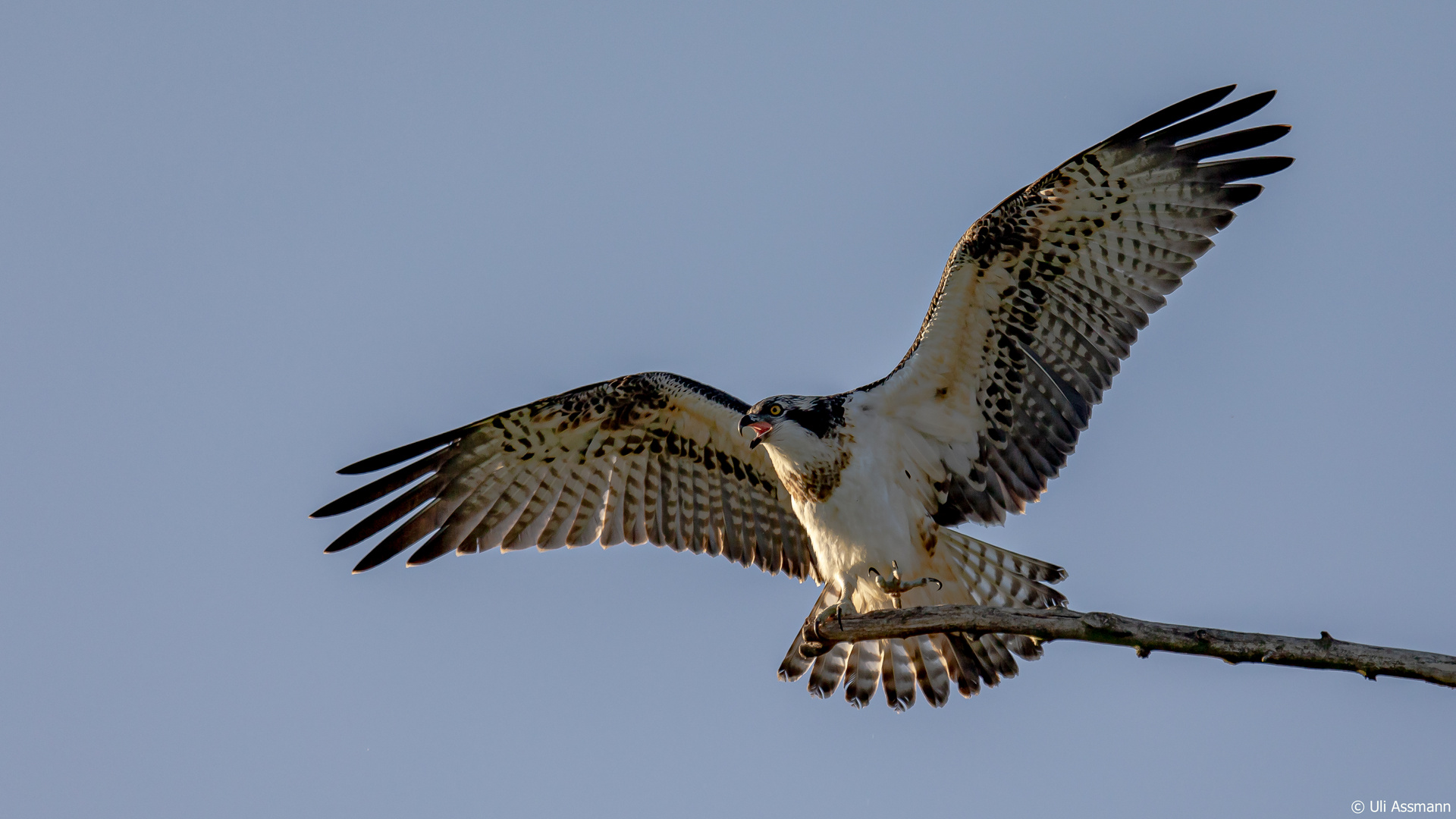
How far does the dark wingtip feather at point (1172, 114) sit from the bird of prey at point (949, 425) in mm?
11

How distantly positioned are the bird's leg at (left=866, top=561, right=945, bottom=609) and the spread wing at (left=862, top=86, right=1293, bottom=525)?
2.57 feet

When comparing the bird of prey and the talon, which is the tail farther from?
the talon

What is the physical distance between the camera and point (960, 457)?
330 inches

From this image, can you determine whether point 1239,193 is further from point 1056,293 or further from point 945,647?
point 945,647

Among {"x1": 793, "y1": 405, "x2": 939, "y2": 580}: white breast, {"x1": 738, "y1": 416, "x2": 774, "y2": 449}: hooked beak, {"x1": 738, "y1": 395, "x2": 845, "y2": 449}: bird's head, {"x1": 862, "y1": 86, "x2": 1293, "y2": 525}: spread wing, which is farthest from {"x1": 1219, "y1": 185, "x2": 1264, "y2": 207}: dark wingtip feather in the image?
{"x1": 738, "y1": 416, "x2": 774, "y2": 449}: hooked beak

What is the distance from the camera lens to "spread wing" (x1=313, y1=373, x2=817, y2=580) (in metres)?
8.81

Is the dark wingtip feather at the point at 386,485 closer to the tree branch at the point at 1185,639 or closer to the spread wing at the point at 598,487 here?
the spread wing at the point at 598,487

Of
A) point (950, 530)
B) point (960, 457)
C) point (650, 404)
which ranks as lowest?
point (950, 530)

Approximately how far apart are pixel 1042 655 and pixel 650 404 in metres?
3.27

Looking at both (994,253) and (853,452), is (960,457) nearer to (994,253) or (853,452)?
(853,452)

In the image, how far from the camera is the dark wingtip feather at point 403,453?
8.11 m

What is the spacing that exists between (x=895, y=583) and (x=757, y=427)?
137 cm

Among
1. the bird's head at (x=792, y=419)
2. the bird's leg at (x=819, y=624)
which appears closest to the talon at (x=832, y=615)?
the bird's leg at (x=819, y=624)

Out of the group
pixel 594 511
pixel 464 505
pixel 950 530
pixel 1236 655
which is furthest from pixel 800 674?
pixel 1236 655
